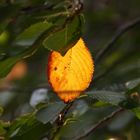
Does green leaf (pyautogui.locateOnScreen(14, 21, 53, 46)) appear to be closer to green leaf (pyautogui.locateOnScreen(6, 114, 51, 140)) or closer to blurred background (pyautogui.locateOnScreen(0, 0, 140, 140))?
blurred background (pyautogui.locateOnScreen(0, 0, 140, 140))

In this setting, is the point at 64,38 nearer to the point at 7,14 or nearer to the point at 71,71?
the point at 71,71

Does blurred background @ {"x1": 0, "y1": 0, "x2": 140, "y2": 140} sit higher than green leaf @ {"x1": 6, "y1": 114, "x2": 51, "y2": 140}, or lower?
lower

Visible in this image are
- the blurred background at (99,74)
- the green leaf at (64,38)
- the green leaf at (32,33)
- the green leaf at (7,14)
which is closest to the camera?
the green leaf at (64,38)

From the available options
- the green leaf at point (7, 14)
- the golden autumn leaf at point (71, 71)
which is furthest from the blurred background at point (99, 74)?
the golden autumn leaf at point (71, 71)

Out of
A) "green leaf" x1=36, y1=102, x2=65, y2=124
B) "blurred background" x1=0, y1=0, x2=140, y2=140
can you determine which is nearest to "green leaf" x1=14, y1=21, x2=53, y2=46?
"blurred background" x1=0, y1=0, x2=140, y2=140

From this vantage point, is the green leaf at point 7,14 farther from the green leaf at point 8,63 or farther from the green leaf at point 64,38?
→ the green leaf at point 64,38

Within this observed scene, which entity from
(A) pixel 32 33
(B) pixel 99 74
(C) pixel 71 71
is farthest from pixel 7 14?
(B) pixel 99 74
